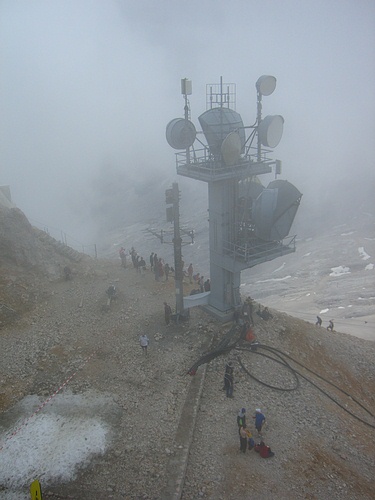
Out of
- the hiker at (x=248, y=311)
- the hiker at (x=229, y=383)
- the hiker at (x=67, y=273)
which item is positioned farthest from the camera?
the hiker at (x=67, y=273)

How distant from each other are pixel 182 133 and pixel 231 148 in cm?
314

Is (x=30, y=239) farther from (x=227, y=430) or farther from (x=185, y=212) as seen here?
(x=185, y=212)

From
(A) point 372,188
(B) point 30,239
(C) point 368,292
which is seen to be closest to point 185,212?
(A) point 372,188

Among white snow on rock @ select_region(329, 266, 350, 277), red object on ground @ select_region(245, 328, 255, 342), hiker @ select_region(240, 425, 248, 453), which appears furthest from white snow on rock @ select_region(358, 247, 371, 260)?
hiker @ select_region(240, 425, 248, 453)

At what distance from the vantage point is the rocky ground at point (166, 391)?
1202cm

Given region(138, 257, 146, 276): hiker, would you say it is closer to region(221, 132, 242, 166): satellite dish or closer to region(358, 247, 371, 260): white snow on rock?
region(221, 132, 242, 166): satellite dish

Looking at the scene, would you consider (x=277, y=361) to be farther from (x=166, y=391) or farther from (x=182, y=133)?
(x=182, y=133)

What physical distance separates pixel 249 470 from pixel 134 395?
4917mm

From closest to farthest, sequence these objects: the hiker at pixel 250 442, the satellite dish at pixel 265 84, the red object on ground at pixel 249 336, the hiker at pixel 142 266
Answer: the hiker at pixel 250 442
the red object on ground at pixel 249 336
the satellite dish at pixel 265 84
the hiker at pixel 142 266

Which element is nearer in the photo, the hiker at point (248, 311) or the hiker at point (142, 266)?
the hiker at point (248, 311)

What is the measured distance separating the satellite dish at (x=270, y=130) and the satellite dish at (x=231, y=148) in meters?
1.77

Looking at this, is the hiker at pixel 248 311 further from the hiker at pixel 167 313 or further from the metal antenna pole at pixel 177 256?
the hiker at pixel 167 313

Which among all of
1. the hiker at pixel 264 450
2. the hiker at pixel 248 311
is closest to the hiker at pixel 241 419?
the hiker at pixel 264 450

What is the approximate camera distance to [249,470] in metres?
12.2
